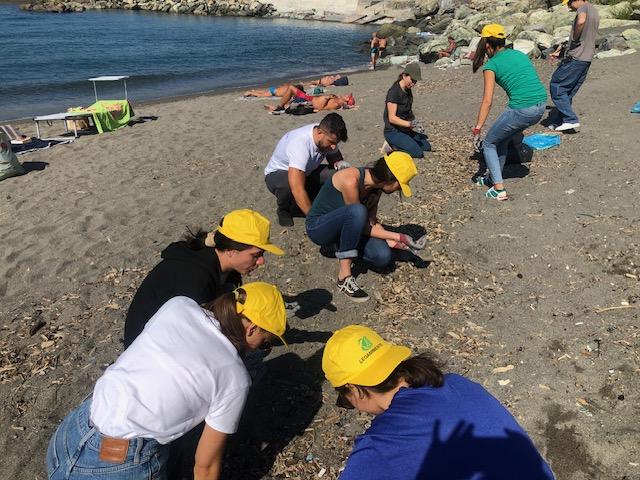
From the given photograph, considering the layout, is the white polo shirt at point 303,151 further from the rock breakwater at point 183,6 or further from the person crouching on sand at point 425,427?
the rock breakwater at point 183,6

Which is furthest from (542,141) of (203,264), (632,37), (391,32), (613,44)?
(391,32)

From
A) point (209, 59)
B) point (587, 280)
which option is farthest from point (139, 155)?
point (209, 59)

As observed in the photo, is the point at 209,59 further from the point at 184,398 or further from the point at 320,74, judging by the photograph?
the point at 184,398

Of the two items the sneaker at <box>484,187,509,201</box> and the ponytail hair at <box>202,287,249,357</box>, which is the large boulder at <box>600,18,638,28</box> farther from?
the ponytail hair at <box>202,287,249,357</box>

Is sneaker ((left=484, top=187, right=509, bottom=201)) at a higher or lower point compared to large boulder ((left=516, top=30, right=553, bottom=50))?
lower

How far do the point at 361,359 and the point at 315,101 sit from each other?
1115cm

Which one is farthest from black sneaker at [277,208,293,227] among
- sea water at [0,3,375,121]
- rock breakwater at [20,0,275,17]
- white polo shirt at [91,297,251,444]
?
rock breakwater at [20,0,275,17]

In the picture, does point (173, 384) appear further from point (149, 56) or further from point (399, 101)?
point (149, 56)

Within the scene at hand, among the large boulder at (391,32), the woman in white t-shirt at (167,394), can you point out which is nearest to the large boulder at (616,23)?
the woman in white t-shirt at (167,394)

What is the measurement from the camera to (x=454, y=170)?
7.43m

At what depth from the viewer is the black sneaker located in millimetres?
6387

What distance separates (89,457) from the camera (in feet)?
7.29

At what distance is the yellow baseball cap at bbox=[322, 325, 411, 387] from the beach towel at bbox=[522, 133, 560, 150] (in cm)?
659

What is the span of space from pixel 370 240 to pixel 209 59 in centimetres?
2475
